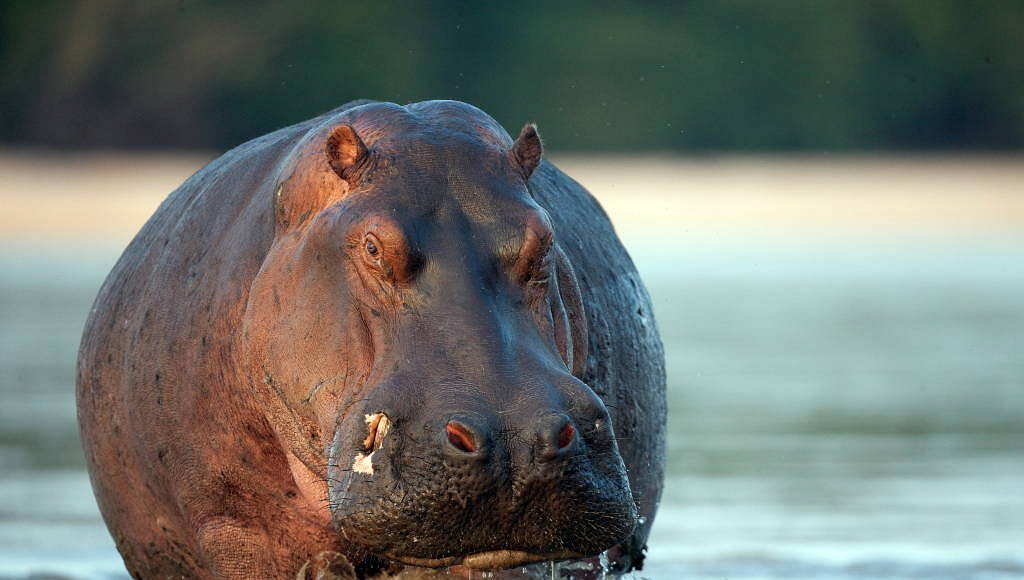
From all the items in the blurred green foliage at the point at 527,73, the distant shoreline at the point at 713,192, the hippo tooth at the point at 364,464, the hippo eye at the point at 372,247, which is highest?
the blurred green foliage at the point at 527,73

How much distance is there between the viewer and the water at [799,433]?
6.82 metres

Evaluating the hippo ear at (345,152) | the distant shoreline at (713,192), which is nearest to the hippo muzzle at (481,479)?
the hippo ear at (345,152)

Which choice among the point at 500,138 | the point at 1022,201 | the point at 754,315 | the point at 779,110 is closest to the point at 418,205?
the point at 500,138

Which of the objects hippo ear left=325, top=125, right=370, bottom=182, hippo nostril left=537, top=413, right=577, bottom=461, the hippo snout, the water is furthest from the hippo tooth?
the water

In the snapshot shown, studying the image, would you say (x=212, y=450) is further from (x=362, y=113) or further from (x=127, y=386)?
(x=362, y=113)

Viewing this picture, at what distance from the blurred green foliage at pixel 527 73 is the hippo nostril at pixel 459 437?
3128 centimetres

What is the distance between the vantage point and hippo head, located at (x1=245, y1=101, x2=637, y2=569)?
147 inches

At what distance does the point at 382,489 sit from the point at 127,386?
1283 mm

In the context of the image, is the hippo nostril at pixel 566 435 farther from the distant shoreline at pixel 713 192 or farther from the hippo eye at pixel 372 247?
the distant shoreline at pixel 713 192

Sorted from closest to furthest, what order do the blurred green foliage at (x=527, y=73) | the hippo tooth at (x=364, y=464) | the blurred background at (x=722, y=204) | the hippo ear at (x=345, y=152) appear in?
the hippo tooth at (x=364, y=464)
the hippo ear at (x=345, y=152)
the blurred background at (x=722, y=204)
the blurred green foliage at (x=527, y=73)

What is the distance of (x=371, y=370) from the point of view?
3.99 meters

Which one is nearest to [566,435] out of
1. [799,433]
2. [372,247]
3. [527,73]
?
[372,247]

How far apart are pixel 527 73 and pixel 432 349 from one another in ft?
112

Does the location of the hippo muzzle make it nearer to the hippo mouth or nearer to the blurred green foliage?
the hippo mouth
